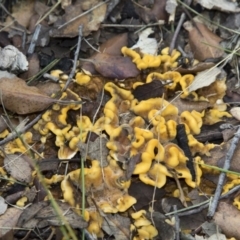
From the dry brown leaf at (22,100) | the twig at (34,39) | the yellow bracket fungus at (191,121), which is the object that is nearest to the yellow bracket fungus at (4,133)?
the dry brown leaf at (22,100)

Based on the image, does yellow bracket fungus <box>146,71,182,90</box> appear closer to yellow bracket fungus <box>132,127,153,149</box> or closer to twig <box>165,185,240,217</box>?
yellow bracket fungus <box>132,127,153,149</box>

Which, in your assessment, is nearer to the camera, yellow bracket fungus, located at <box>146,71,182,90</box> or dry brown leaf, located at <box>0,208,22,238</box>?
dry brown leaf, located at <box>0,208,22,238</box>

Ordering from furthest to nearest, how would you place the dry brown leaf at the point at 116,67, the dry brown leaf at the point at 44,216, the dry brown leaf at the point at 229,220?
A: the dry brown leaf at the point at 116,67, the dry brown leaf at the point at 229,220, the dry brown leaf at the point at 44,216

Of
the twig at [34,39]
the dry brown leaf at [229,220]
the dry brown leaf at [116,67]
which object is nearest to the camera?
the dry brown leaf at [229,220]

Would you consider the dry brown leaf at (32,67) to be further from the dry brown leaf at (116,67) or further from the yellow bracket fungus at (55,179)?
the yellow bracket fungus at (55,179)

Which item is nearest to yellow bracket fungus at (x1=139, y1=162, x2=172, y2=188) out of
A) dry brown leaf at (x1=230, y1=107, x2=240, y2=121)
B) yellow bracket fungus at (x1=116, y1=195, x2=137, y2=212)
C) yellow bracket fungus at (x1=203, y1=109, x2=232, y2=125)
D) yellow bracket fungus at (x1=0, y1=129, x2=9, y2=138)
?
yellow bracket fungus at (x1=116, y1=195, x2=137, y2=212)

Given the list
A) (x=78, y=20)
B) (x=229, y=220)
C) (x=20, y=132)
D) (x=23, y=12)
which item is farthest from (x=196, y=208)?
(x=23, y=12)
